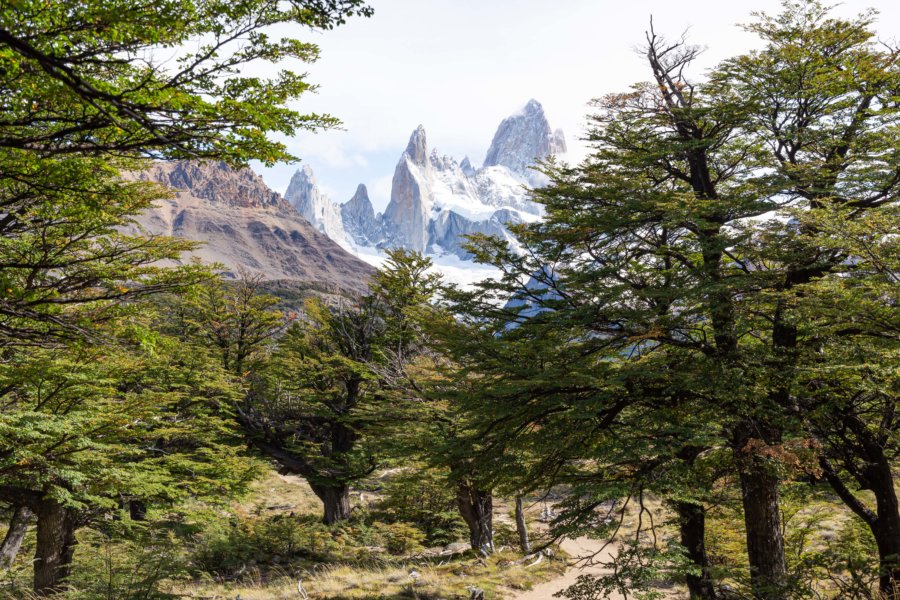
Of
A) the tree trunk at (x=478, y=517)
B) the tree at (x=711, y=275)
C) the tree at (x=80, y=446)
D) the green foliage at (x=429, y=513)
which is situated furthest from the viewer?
the green foliage at (x=429, y=513)

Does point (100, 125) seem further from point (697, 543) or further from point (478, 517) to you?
point (478, 517)

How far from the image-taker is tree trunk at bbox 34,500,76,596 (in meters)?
10.1

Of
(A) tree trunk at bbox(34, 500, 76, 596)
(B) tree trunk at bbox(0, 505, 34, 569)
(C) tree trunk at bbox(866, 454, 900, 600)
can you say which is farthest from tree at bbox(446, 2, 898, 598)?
(B) tree trunk at bbox(0, 505, 34, 569)

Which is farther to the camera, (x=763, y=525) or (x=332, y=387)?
(x=332, y=387)

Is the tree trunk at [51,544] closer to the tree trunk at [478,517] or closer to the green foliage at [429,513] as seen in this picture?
the green foliage at [429,513]

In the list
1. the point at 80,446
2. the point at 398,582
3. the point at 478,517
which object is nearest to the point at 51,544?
the point at 80,446

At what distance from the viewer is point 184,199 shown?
19900cm

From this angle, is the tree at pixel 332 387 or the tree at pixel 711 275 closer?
the tree at pixel 711 275

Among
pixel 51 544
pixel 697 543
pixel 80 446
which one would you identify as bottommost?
pixel 51 544

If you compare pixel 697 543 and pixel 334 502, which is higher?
pixel 697 543

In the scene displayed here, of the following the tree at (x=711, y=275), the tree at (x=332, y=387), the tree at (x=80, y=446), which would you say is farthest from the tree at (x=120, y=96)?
the tree at (x=332, y=387)

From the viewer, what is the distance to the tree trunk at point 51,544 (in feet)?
33.1

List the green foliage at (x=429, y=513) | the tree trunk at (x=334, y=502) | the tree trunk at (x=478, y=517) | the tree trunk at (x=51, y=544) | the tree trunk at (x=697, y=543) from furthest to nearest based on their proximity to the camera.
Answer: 1. the green foliage at (x=429, y=513)
2. the tree trunk at (x=334, y=502)
3. the tree trunk at (x=478, y=517)
4. the tree trunk at (x=51, y=544)
5. the tree trunk at (x=697, y=543)

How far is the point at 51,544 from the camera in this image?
10.3m
